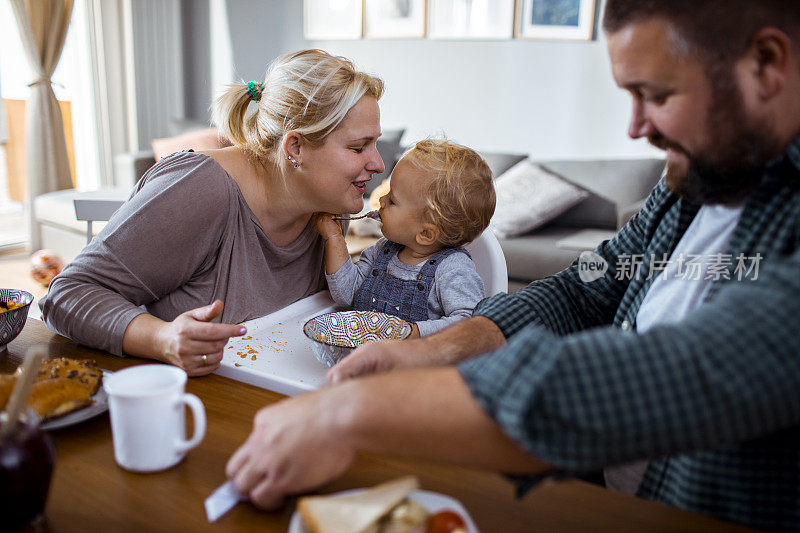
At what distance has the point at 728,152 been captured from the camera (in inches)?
31.8

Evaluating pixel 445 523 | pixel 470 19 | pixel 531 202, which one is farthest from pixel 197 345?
pixel 470 19

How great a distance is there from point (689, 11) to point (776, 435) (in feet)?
1.73

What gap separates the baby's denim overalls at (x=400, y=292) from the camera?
1.50 m

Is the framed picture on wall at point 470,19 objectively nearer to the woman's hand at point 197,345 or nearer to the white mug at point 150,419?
the woman's hand at point 197,345

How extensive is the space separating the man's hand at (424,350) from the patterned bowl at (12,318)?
563mm

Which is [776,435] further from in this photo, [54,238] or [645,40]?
[54,238]

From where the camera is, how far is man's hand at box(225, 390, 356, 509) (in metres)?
0.64

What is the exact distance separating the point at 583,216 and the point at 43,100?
12.5 ft

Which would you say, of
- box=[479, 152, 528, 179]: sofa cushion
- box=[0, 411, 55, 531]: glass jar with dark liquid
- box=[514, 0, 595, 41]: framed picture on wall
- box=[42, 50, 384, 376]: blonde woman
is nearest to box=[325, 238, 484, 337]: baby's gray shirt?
box=[42, 50, 384, 376]: blonde woman

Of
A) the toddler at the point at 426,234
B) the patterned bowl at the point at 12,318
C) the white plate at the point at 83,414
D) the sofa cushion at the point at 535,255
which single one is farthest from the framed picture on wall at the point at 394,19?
the white plate at the point at 83,414

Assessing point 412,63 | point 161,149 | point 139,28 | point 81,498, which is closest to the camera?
point 81,498

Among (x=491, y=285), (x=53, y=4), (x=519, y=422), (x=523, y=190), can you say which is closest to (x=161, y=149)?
(x=53, y=4)

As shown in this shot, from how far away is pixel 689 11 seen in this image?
768 mm

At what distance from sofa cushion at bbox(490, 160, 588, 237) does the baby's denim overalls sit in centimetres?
191
